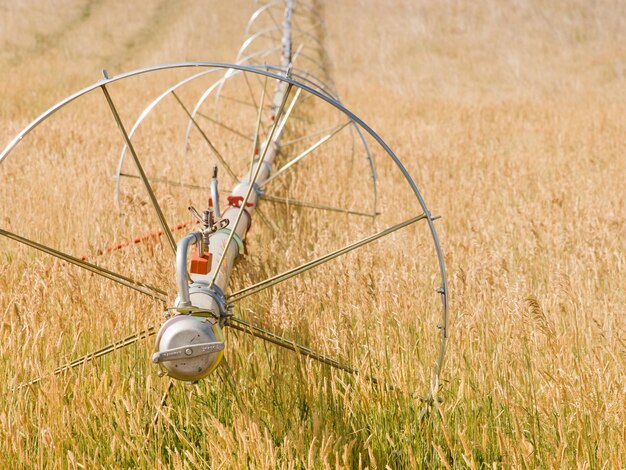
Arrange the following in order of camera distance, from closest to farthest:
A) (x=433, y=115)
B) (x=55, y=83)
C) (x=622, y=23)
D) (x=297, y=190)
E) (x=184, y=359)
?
(x=184, y=359), (x=297, y=190), (x=433, y=115), (x=55, y=83), (x=622, y=23)

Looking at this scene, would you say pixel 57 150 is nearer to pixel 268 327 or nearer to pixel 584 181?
pixel 268 327

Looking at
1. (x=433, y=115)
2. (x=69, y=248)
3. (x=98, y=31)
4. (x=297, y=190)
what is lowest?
(x=69, y=248)

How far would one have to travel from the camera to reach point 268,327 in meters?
2.79

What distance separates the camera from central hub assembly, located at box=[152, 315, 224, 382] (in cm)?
167

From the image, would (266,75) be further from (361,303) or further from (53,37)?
(53,37)

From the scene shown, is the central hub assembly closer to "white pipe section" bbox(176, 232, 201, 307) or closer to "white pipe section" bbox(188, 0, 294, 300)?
"white pipe section" bbox(176, 232, 201, 307)

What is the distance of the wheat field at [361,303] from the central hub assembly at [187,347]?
0.22 metres

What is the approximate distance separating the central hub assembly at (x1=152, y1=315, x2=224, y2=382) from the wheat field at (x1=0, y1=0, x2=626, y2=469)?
0.72ft

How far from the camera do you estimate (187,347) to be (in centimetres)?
167

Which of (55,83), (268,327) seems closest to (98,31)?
(55,83)

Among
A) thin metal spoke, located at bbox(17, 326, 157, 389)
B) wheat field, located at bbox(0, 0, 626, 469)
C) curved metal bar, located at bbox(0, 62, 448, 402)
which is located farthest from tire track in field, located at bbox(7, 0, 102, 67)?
curved metal bar, located at bbox(0, 62, 448, 402)

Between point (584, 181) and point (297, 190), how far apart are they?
10.7 ft

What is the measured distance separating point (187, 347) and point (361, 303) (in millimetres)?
1673

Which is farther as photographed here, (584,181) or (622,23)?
(622,23)
